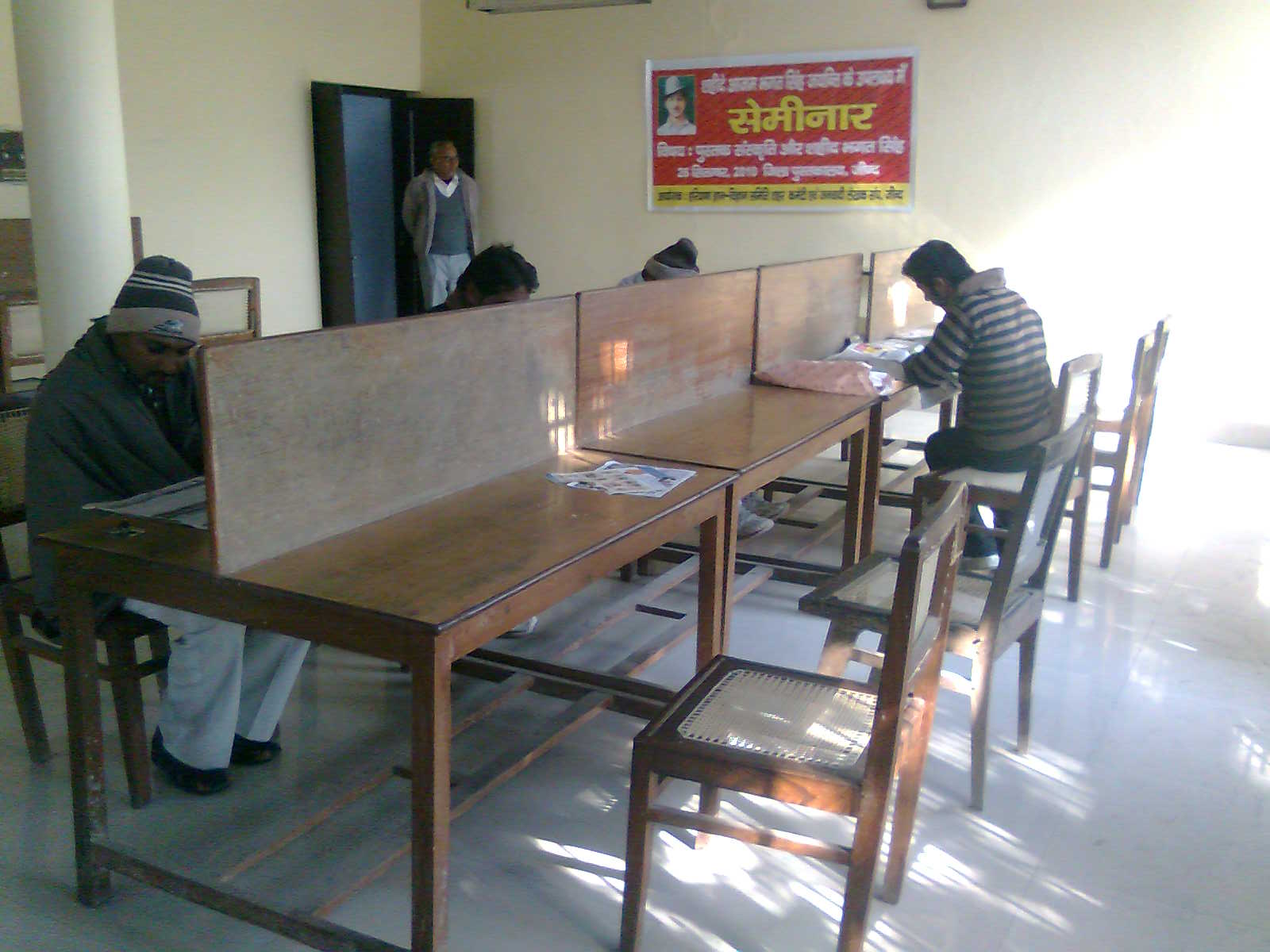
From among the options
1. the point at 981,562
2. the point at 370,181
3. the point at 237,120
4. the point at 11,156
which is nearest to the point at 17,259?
the point at 11,156

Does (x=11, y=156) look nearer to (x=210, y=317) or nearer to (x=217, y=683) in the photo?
(x=210, y=317)

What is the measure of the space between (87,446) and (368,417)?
620 millimetres

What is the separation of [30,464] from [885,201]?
5.19 meters

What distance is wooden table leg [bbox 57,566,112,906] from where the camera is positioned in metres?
1.87

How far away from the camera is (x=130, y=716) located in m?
2.19

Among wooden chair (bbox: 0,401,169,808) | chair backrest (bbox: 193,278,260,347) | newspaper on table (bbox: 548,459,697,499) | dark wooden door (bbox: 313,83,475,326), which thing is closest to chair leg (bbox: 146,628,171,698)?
wooden chair (bbox: 0,401,169,808)

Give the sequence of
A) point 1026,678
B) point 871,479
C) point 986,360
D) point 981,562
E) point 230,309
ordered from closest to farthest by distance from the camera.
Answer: point 1026,678 → point 986,360 → point 871,479 → point 981,562 → point 230,309

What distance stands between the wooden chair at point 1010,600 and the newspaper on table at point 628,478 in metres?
0.37

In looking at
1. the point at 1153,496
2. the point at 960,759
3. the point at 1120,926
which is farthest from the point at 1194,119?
the point at 1120,926

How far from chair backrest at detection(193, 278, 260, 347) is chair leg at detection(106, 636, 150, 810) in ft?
8.39

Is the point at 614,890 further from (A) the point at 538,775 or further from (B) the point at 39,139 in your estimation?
(B) the point at 39,139

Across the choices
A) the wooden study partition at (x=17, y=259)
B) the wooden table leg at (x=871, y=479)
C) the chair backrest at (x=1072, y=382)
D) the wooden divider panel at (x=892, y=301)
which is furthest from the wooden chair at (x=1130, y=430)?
the wooden study partition at (x=17, y=259)

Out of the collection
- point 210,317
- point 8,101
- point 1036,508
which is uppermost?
point 8,101

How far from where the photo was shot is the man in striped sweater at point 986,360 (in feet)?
10.8
